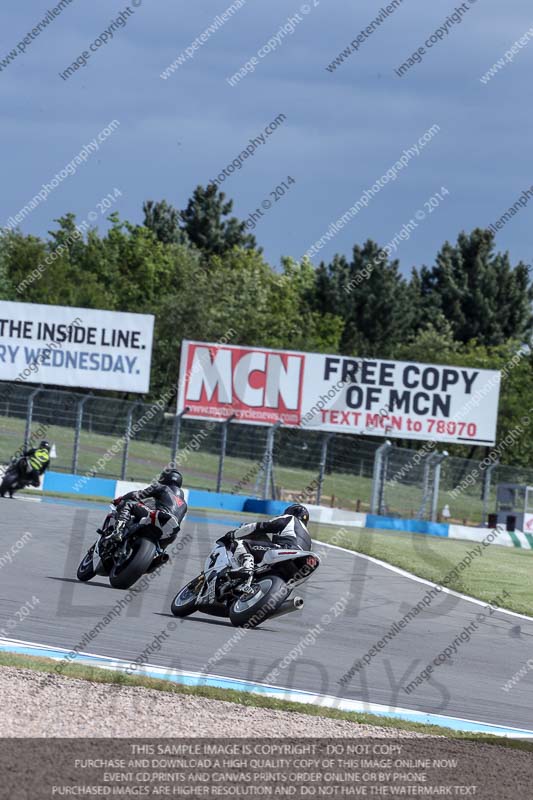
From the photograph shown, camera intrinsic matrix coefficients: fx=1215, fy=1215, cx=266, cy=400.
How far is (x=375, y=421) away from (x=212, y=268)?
177 ft

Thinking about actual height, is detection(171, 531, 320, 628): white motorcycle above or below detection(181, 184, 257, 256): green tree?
below

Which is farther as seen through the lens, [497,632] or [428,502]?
[428,502]

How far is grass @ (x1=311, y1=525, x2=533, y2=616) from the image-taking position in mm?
16719

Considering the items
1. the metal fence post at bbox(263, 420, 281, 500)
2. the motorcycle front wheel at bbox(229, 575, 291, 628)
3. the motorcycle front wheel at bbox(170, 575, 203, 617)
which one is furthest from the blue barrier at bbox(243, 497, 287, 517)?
the motorcycle front wheel at bbox(229, 575, 291, 628)

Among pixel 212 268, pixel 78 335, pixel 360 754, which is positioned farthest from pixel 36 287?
pixel 360 754

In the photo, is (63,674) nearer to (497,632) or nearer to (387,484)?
(497,632)

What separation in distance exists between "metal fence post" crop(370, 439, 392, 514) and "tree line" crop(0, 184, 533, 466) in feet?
114

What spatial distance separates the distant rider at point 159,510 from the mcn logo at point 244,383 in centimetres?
2220

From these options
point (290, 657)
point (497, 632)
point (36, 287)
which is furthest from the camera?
point (36, 287)

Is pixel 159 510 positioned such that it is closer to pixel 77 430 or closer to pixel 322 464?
pixel 77 430

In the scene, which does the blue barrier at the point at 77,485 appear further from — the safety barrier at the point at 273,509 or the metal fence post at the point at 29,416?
the metal fence post at the point at 29,416

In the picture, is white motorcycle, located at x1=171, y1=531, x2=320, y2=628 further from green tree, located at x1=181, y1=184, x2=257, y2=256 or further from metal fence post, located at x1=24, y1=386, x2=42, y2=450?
green tree, located at x1=181, y1=184, x2=257, y2=256

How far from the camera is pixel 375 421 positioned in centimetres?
3584

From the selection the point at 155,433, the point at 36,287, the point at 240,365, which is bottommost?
the point at 155,433
